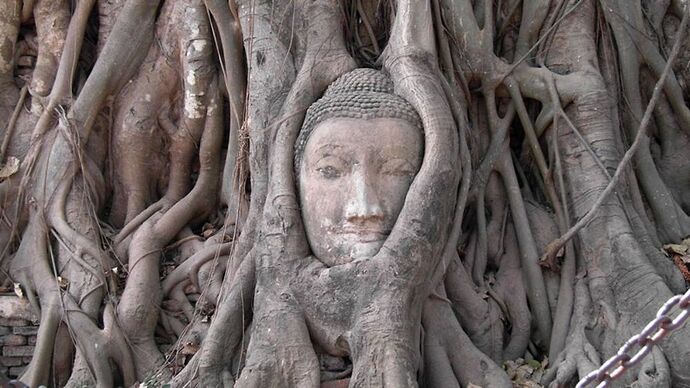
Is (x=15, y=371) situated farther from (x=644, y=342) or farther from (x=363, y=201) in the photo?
(x=644, y=342)

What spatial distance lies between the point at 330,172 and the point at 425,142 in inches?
16.8

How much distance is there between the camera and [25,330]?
4355 millimetres

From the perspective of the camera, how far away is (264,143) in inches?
151

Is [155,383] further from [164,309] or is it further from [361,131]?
[361,131]

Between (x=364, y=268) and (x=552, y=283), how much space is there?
3.41 ft

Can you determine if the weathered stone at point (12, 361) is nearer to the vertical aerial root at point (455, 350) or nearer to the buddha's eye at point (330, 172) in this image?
the buddha's eye at point (330, 172)

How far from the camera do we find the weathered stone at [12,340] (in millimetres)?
4348

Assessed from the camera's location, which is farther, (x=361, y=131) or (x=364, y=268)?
(x=361, y=131)

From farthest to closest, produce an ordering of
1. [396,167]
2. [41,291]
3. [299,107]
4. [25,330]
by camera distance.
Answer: [25,330] → [41,291] → [299,107] → [396,167]

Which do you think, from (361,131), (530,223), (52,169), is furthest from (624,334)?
(52,169)

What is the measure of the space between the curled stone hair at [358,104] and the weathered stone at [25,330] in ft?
5.64

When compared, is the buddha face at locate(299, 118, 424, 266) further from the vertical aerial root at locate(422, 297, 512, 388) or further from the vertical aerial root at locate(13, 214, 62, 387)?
the vertical aerial root at locate(13, 214, 62, 387)

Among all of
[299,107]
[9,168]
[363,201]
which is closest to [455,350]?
[363,201]

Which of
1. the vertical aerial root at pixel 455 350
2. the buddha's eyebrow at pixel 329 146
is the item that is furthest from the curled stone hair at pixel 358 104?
the vertical aerial root at pixel 455 350
